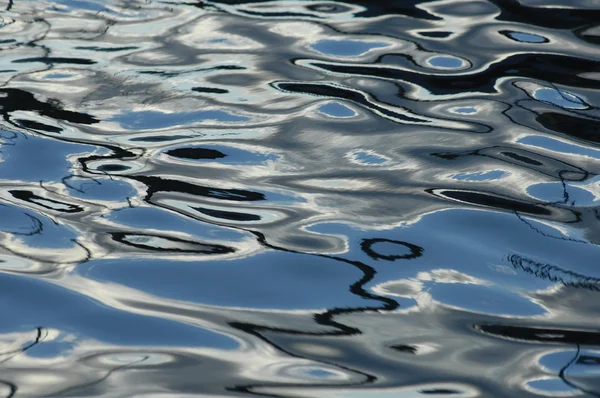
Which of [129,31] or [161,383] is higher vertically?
[129,31]

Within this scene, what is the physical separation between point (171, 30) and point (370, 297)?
1.77 metres

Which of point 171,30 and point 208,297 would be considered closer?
point 208,297

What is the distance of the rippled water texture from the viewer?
1504 millimetres

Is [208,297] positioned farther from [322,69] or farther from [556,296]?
[322,69]

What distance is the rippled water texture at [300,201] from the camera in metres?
1.50

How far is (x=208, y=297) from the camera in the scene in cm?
168

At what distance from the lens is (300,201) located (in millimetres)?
2076

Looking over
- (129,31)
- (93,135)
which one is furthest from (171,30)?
(93,135)

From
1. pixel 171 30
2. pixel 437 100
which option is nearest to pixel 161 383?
pixel 437 100

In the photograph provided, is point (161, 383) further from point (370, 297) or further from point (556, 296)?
point (556, 296)

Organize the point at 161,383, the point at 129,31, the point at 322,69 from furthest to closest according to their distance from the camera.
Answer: the point at 129,31
the point at 322,69
the point at 161,383

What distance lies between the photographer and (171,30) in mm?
3195

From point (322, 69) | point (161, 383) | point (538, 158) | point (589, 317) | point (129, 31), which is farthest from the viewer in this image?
point (129, 31)

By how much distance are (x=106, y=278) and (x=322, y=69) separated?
1.36m
